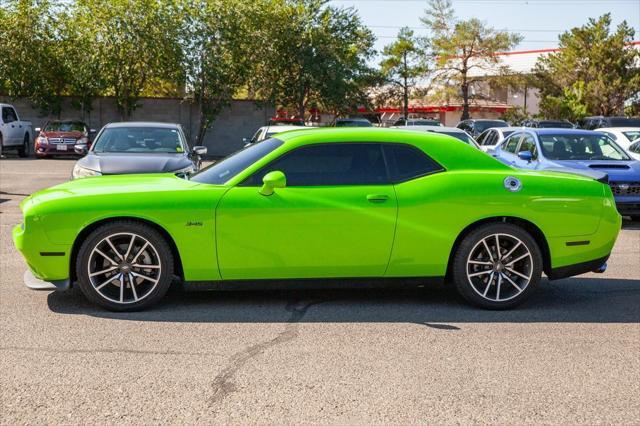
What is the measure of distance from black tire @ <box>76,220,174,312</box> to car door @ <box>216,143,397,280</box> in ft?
1.43

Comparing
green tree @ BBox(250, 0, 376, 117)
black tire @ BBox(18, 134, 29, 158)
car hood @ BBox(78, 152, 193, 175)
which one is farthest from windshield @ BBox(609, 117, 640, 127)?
car hood @ BBox(78, 152, 193, 175)

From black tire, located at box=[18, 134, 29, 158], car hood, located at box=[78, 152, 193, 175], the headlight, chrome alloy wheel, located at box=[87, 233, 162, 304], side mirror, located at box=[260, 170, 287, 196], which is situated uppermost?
side mirror, located at box=[260, 170, 287, 196]

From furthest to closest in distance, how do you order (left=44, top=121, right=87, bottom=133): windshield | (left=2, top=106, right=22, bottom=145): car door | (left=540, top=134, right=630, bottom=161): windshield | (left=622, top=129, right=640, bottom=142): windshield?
(left=44, top=121, right=87, bottom=133): windshield, (left=2, top=106, right=22, bottom=145): car door, (left=622, top=129, right=640, bottom=142): windshield, (left=540, top=134, right=630, bottom=161): windshield

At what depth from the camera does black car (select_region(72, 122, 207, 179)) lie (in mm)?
11930

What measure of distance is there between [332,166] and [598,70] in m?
55.5

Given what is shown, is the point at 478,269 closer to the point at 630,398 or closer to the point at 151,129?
the point at 630,398

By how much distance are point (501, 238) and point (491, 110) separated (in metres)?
68.0

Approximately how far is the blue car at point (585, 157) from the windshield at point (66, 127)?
2002cm

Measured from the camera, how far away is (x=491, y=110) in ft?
239

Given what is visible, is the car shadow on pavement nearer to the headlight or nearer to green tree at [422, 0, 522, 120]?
the headlight

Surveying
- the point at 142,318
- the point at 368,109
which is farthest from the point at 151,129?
the point at 368,109

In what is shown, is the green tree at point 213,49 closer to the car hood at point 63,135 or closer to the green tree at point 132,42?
the green tree at point 132,42

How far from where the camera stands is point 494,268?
671 centimetres

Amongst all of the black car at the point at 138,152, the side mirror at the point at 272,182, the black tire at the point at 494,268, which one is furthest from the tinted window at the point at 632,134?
the side mirror at the point at 272,182
